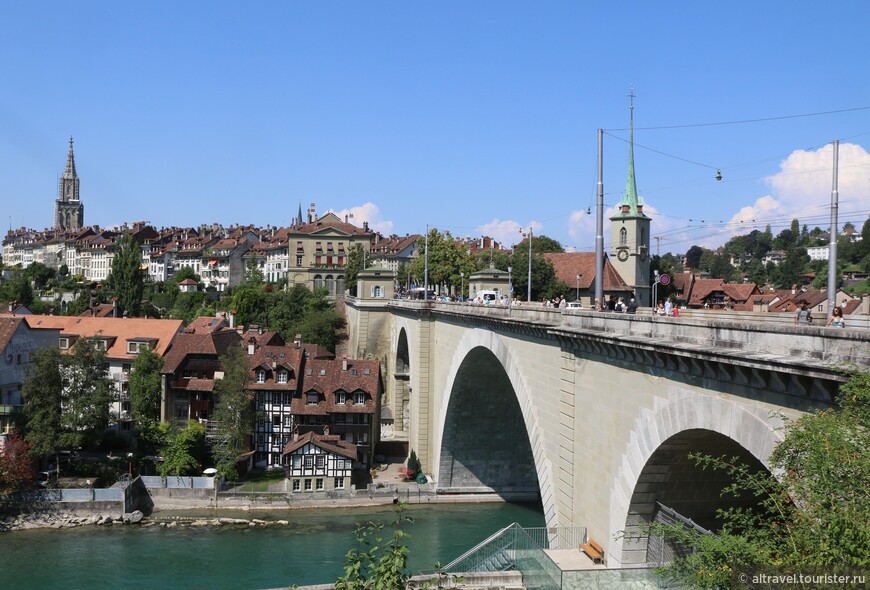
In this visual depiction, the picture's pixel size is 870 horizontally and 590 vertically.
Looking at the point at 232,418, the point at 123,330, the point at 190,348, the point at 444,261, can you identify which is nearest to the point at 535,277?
the point at 444,261

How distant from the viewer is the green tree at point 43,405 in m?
38.0

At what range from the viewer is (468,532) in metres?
34.4

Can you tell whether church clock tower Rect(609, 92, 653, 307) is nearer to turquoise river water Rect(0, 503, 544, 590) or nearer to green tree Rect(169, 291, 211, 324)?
turquoise river water Rect(0, 503, 544, 590)

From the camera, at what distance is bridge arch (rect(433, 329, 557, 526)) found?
105ft

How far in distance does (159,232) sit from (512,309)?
121 meters

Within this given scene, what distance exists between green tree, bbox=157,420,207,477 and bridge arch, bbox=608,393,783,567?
92.7 ft

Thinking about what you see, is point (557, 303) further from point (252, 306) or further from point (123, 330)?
point (252, 306)

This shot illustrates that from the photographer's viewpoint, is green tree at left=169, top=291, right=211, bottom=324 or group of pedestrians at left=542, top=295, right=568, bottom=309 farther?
green tree at left=169, top=291, right=211, bottom=324

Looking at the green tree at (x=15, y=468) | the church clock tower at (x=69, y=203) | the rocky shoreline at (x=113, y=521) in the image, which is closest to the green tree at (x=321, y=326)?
the rocky shoreline at (x=113, y=521)

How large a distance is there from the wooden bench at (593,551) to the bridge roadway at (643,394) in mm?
196

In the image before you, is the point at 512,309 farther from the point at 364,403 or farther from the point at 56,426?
the point at 56,426

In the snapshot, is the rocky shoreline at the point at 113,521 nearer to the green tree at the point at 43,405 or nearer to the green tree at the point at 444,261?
the green tree at the point at 43,405

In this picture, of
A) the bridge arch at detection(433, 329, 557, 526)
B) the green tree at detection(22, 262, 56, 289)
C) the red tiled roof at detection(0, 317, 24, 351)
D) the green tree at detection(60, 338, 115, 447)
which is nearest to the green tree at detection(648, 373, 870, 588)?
the bridge arch at detection(433, 329, 557, 526)

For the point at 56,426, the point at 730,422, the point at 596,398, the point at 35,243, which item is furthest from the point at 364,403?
the point at 35,243
